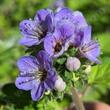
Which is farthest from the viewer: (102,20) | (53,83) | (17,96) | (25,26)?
(102,20)

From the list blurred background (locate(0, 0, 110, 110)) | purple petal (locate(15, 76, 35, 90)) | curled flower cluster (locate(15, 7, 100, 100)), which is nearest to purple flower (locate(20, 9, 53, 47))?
curled flower cluster (locate(15, 7, 100, 100))

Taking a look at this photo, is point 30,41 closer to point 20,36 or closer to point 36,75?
point 36,75

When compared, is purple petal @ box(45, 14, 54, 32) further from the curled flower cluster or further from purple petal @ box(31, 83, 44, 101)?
purple petal @ box(31, 83, 44, 101)

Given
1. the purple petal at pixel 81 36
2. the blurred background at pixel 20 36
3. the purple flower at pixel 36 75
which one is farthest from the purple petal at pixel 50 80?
the blurred background at pixel 20 36

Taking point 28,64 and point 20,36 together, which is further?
point 20,36

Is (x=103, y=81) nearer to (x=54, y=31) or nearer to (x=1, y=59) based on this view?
(x=54, y=31)

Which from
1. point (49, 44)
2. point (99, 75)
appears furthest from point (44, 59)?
point (99, 75)

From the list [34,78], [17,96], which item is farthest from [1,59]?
[34,78]

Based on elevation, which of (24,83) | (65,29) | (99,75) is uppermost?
(65,29)
